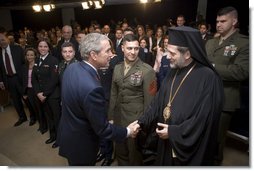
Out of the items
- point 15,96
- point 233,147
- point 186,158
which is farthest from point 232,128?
point 15,96

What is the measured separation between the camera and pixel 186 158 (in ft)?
6.86

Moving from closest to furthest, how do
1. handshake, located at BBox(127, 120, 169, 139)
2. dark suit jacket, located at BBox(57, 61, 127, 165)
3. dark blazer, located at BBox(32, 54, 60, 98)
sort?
dark suit jacket, located at BBox(57, 61, 127, 165) → handshake, located at BBox(127, 120, 169, 139) → dark blazer, located at BBox(32, 54, 60, 98)

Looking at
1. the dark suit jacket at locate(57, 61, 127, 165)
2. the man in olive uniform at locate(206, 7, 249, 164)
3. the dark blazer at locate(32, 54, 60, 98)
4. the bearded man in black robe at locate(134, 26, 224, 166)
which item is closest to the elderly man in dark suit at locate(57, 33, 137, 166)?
the dark suit jacket at locate(57, 61, 127, 165)

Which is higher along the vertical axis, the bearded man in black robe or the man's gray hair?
the man's gray hair

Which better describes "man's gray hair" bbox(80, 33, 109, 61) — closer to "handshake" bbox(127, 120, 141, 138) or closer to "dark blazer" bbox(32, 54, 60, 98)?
"handshake" bbox(127, 120, 141, 138)

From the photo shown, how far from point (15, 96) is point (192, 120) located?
157 inches

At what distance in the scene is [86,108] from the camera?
6.52 ft

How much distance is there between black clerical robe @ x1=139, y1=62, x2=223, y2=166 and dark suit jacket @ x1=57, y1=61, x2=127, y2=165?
0.52 m

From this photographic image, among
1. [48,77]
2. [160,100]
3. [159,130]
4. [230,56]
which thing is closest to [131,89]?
[160,100]

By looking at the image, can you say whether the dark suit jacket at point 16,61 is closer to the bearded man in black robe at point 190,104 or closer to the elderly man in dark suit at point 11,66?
the elderly man in dark suit at point 11,66

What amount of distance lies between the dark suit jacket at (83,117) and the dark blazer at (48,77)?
1777mm

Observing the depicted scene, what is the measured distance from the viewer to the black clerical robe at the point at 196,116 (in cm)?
200

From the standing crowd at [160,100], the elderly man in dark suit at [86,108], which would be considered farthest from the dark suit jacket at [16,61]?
the elderly man in dark suit at [86,108]

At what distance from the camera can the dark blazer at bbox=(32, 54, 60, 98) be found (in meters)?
3.95
